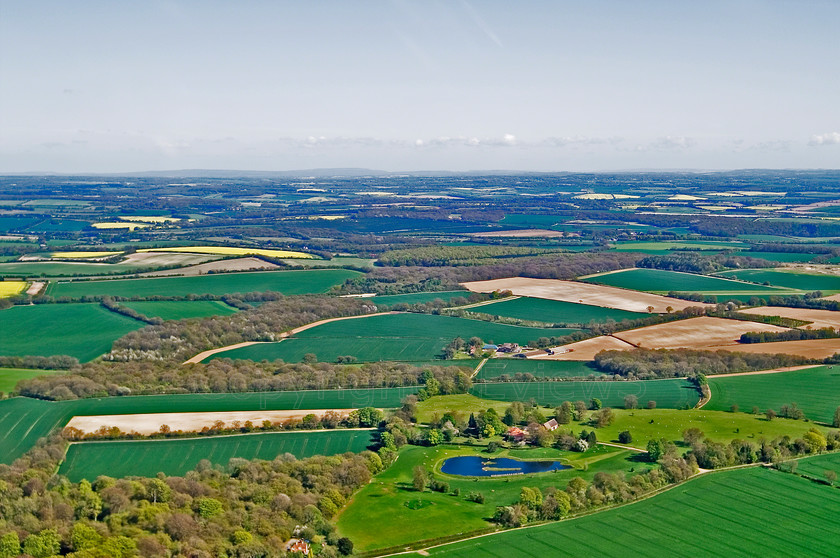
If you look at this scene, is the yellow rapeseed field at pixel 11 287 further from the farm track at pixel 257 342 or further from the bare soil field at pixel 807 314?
the bare soil field at pixel 807 314

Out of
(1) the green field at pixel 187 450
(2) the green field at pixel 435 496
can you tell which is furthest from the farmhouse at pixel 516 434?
(1) the green field at pixel 187 450

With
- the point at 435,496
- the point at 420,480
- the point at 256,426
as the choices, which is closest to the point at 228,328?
the point at 256,426

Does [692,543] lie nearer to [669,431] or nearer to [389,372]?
[669,431]

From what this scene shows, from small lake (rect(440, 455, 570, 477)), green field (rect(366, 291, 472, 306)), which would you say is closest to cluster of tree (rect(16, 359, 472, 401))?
small lake (rect(440, 455, 570, 477))

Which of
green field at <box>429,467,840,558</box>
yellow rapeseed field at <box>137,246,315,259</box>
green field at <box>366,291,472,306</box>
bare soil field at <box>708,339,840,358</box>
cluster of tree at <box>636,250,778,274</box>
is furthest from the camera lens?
yellow rapeseed field at <box>137,246,315,259</box>

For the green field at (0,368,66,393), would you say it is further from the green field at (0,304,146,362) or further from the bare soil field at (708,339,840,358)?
the bare soil field at (708,339,840,358)

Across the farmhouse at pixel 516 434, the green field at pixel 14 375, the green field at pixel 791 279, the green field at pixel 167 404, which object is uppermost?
the green field at pixel 791 279
